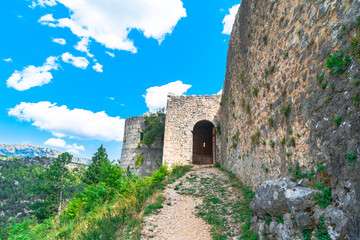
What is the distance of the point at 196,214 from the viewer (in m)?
5.17

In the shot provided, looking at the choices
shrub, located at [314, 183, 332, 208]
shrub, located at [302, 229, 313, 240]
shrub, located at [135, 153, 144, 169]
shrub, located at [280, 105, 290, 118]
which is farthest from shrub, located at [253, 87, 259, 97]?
shrub, located at [135, 153, 144, 169]

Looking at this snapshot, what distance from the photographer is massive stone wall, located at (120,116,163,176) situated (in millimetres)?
16109

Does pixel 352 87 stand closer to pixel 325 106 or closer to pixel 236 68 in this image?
pixel 325 106

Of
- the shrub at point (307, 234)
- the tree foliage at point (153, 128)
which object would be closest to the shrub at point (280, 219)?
the shrub at point (307, 234)

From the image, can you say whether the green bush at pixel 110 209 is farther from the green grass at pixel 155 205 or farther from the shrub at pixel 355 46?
the shrub at pixel 355 46

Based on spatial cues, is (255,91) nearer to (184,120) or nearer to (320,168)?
(320,168)

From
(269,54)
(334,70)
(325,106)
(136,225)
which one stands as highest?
(269,54)

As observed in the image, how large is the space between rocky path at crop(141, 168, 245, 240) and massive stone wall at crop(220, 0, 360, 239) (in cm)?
104

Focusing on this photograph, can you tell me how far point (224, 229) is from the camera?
4.16 m

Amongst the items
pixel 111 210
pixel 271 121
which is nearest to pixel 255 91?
pixel 271 121

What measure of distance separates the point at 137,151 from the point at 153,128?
7.70ft

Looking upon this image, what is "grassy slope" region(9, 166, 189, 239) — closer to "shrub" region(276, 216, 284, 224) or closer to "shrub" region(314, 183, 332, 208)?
"shrub" region(276, 216, 284, 224)

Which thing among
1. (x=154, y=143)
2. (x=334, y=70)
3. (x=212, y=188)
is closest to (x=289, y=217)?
(x=334, y=70)

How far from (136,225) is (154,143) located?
476 inches
